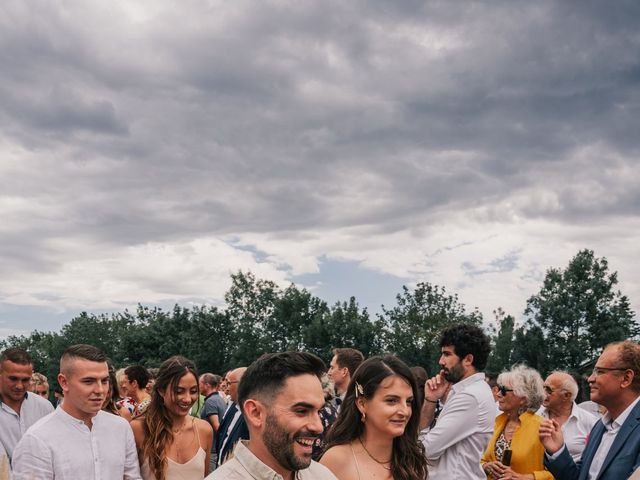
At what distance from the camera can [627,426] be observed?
4.62 metres

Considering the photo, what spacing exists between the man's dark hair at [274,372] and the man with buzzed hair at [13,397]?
Answer: 150 inches

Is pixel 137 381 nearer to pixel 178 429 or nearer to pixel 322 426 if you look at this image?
pixel 178 429

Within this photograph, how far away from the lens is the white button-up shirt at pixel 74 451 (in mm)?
4539

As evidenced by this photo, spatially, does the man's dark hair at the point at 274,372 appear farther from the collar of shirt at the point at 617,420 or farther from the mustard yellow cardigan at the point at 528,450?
the mustard yellow cardigan at the point at 528,450

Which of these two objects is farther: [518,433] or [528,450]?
[518,433]

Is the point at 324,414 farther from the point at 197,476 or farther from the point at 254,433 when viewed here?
A: the point at 254,433

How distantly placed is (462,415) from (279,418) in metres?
2.51

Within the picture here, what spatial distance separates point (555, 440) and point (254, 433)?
313 centimetres

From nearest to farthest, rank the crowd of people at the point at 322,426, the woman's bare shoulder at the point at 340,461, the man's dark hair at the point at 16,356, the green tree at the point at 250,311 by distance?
the crowd of people at the point at 322,426, the woman's bare shoulder at the point at 340,461, the man's dark hair at the point at 16,356, the green tree at the point at 250,311

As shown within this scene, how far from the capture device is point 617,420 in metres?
4.82

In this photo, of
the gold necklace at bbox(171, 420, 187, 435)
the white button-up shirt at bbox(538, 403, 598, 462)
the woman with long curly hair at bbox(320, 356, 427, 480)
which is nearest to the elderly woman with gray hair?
the white button-up shirt at bbox(538, 403, 598, 462)

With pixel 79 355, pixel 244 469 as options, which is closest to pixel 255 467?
pixel 244 469

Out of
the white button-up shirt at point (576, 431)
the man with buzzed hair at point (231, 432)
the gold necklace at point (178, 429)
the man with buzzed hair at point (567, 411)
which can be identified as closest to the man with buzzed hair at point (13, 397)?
the gold necklace at point (178, 429)

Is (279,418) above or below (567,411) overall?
above
